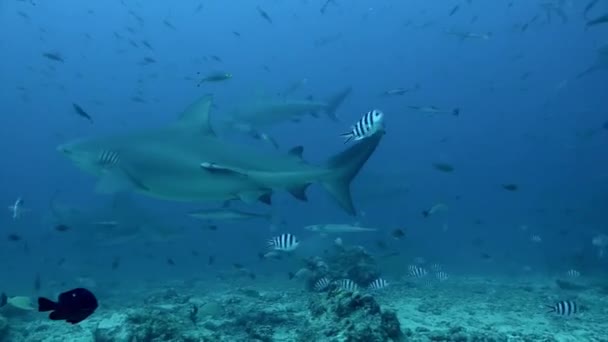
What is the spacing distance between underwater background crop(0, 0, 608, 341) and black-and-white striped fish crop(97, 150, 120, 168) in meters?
0.48

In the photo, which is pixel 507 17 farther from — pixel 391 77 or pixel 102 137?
pixel 102 137

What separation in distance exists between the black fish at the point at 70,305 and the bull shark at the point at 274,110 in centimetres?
1439

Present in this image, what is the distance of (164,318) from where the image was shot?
5.74 metres

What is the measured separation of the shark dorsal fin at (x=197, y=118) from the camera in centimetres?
631

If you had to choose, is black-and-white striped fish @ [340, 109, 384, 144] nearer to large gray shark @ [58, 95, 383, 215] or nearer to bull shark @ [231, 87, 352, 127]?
large gray shark @ [58, 95, 383, 215]

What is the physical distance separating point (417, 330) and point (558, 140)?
184 meters

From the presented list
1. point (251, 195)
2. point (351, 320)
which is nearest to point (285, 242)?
point (251, 195)

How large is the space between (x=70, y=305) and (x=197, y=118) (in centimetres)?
342

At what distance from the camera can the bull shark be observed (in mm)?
17625

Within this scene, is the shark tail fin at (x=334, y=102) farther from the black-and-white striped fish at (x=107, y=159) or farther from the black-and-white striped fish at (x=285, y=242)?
the black-and-white striped fish at (x=107, y=159)

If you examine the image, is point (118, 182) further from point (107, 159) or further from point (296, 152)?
point (296, 152)

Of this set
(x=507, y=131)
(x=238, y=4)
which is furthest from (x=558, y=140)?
(x=238, y=4)

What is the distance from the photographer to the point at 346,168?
5.80 m

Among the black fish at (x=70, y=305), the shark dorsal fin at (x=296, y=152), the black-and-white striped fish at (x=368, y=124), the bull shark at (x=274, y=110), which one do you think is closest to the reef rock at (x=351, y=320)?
the shark dorsal fin at (x=296, y=152)
